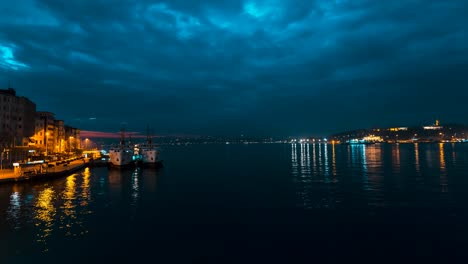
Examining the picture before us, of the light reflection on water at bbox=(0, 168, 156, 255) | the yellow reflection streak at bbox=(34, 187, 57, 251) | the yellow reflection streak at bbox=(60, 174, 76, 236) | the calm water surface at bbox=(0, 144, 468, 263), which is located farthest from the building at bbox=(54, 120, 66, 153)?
the yellow reflection streak at bbox=(34, 187, 57, 251)

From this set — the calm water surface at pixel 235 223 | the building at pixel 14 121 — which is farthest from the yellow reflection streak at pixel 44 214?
the building at pixel 14 121

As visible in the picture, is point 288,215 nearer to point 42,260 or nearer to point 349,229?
point 349,229

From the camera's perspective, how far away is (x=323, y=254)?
77.6 feet

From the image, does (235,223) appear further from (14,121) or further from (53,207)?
(14,121)

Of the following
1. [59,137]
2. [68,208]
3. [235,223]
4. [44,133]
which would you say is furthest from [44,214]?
[59,137]

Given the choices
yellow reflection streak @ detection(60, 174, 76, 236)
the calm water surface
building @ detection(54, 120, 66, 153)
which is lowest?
the calm water surface

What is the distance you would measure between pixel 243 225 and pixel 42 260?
1673 cm

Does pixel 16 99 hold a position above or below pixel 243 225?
above

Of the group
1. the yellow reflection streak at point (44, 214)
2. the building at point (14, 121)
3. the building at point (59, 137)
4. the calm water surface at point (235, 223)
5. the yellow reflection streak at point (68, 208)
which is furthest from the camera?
the building at point (59, 137)

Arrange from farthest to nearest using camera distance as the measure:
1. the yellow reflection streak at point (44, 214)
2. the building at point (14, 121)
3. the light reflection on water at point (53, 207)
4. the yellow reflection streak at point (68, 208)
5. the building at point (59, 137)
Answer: the building at point (59, 137) → the building at point (14, 121) → the yellow reflection streak at point (68, 208) → the light reflection on water at point (53, 207) → the yellow reflection streak at point (44, 214)

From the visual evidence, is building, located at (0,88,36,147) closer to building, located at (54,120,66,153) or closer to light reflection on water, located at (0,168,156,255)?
light reflection on water, located at (0,168,156,255)

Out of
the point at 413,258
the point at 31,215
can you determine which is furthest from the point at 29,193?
the point at 413,258

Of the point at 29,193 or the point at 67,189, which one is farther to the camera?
the point at 67,189

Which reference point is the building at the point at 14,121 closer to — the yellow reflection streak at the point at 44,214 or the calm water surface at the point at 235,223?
the calm water surface at the point at 235,223
